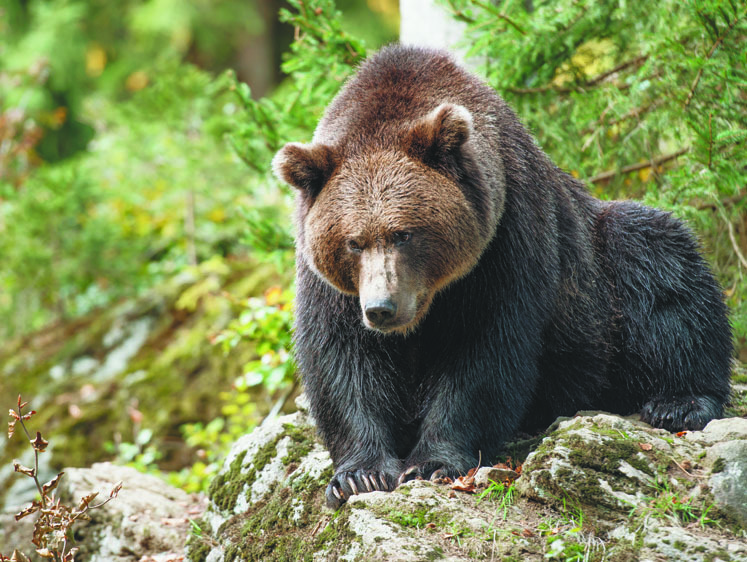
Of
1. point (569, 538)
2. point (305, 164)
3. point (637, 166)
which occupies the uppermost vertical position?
point (637, 166)

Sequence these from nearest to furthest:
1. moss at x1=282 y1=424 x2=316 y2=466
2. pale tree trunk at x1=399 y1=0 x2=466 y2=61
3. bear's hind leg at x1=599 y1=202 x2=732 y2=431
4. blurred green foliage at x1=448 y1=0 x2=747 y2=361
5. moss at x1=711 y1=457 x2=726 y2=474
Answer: moss at x1=711 y1=457 x2=726 y2=474
moss at x1=282 y1=424 x2=316 y2=466
bear's hind leg at x1=599 y1=202 x2=732 y2=431
blurred green foliage at x1=448 y1=0 x2=747 y2=361
pale tree trunk at x1=399 y1=0 x2=466 y2=61

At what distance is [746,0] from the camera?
15.4 feet

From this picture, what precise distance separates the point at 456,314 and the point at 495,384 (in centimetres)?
43

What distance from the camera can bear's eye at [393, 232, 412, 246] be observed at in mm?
3799

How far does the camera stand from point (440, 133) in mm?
3799

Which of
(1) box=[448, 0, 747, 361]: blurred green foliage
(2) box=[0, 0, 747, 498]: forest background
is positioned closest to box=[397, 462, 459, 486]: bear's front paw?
(2) box=[0, 0, 747, 498]: forest background

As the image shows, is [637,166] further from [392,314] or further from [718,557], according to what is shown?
[718,557]

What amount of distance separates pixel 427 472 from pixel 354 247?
1203 millimetres

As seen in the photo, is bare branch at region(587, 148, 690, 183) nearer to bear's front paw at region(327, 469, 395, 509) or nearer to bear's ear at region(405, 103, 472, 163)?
bear's ear at region(405, 103, 472, 163)

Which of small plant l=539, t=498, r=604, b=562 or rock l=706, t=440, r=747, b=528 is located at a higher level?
rock l=706, t=440, r=747, b=528

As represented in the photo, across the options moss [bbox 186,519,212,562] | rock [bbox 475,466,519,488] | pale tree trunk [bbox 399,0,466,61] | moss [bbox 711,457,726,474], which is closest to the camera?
moss [bbox 711,457,726,474]

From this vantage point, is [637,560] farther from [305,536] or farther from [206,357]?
[206,357]

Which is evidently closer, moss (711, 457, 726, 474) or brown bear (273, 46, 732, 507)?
moss (711, 457, 726, 474)

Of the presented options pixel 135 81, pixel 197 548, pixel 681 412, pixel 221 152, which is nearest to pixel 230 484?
pixel 197 548
